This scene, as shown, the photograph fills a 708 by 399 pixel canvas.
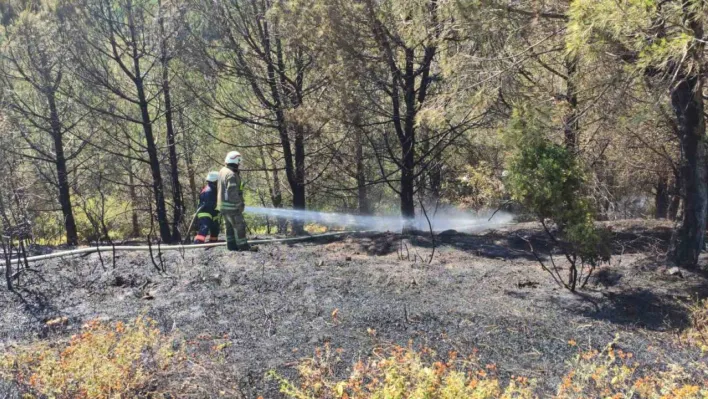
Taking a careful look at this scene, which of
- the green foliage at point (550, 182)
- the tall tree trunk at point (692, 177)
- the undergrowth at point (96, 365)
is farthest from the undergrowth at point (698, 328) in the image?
the undergrowth at point (96, 365)

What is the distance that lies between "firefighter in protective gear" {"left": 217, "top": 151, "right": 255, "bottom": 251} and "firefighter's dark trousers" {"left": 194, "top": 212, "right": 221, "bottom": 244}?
1.34 metres

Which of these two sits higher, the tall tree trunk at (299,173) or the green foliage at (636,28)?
the green foliage at (636,28)

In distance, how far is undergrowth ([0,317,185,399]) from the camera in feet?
10.8

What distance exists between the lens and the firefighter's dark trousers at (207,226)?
9180mm

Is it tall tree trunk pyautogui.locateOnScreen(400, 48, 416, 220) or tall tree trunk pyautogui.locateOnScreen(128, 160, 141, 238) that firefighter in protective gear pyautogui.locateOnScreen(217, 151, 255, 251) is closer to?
tall tree trunk pyautogui.locateOnScreen(400, 48, 416, 220)

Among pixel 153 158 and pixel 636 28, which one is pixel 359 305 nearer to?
pixel 636 28

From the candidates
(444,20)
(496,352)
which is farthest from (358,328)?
(444,20)

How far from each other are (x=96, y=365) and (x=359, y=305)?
7.71 ft

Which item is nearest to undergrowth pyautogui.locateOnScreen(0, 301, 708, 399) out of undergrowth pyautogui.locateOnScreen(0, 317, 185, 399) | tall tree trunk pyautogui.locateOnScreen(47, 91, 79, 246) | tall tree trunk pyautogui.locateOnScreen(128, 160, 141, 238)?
undergrowth pyautogui.locateOnScreen(0, 317, 185, 399)

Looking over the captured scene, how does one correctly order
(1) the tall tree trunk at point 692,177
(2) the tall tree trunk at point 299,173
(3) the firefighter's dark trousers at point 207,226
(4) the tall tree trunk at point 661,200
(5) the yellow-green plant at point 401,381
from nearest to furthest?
(5) the yellow-green plant at point 401,381, (1) the tall tree trunk at point 692,177, (3) the firefighter's dark trousers at point 207,226, (2) the tall tree trunk at point 299,173, (4) the tall tree trunk at point 661,200

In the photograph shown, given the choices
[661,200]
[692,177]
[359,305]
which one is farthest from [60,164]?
[661,200]

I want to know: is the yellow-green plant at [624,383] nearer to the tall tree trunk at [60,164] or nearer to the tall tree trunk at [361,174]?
the tall tree trunk at [361,174]

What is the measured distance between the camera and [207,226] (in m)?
9.33

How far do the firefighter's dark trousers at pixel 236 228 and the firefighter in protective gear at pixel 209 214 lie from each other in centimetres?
144
